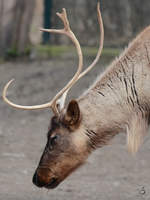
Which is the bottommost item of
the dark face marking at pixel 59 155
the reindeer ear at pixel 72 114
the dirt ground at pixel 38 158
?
the dirt ground at pixel 38 158

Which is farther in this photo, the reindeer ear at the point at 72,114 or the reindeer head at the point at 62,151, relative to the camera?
the reindeer head at the point at 62,151

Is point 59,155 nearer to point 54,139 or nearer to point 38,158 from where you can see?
point 54,139

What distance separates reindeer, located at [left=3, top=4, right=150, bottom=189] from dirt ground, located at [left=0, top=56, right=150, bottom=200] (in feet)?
2.66

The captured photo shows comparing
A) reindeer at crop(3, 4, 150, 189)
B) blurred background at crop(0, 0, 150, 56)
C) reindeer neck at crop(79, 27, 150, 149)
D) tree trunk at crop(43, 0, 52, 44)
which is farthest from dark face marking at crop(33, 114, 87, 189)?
tree trunk at crop(43, 0, 52, 44)

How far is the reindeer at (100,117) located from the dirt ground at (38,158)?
31.9 inches

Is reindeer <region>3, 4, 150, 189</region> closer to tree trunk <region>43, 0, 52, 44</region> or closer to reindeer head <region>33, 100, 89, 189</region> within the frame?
reindeer head <region>33, 100, 89, 189</region>

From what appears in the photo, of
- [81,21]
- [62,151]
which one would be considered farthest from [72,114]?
[81,21]

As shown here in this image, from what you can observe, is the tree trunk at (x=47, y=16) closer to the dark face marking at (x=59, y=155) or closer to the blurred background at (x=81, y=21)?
the blurred background at (x=81, y=21)

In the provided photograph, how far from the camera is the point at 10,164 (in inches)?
284

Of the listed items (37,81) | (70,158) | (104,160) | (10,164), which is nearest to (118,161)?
(104,160)

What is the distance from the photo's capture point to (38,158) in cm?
750

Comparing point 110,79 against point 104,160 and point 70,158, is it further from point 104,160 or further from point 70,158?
point 104,160

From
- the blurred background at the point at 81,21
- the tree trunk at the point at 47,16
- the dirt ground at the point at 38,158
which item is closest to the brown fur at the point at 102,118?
the dirt ground at the point at 38,158

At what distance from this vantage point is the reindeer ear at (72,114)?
16.6ft
